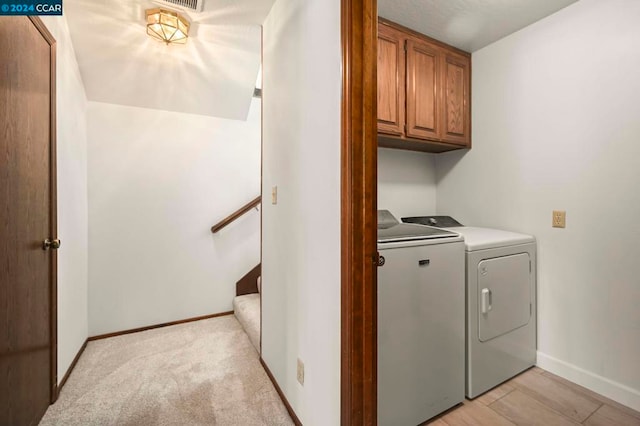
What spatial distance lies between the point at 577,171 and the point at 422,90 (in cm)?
111

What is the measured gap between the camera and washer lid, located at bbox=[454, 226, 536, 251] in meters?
1.57

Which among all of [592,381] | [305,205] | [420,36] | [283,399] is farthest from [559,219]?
[283,399]

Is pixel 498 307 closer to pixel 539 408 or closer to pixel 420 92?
pixel 539 408

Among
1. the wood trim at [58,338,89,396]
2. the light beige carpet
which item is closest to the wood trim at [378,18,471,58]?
the light beige carpet

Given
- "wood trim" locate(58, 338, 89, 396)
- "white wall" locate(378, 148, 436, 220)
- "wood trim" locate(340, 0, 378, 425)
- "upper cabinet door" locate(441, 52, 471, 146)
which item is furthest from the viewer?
"white wall" locate(378, 148, 436, 220)

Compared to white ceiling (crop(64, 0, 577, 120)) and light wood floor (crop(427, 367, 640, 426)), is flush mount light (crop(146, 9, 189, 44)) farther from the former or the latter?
light wood floor (crop(427, 367, 640, 426))

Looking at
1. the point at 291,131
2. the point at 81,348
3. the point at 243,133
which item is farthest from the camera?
the point at 243,133

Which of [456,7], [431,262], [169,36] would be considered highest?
[456,7]

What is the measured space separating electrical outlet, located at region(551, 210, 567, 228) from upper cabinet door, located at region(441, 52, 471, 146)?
79 cm

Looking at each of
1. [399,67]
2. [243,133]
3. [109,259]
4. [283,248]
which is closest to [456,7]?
[399,67]

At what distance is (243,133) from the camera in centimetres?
279

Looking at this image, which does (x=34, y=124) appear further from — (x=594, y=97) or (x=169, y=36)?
(x=594, y=97)

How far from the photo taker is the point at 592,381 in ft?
5.36

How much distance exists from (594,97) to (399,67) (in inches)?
46.4
